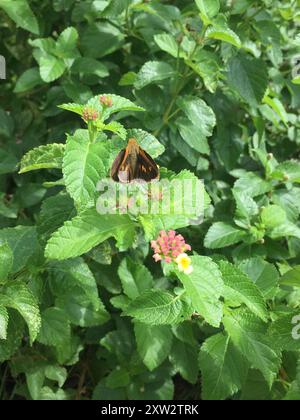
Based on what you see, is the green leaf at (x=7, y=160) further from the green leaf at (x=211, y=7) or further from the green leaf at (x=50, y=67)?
the green leaf at (x=211, y=7)

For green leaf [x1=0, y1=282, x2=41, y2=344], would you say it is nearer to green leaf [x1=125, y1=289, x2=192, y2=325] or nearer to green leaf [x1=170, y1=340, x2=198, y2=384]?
green leaf [x1=125, y1=289, x2=192, y2=325]

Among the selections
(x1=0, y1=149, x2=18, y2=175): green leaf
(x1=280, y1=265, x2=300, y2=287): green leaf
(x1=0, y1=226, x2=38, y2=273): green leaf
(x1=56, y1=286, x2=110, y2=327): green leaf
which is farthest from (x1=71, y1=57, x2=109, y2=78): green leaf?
(x1=280, y1=265, x2=300, y2=287): green leaf

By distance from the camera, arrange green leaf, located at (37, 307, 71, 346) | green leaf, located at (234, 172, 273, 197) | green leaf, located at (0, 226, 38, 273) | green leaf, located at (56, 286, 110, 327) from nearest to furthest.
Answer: green leaf, located at (0, 226, 38, 273) → green leaf, located at (37, 307, 71, 346) → green leaf, located at (56, 286, 110, 327) → green leaf, located at (234, 172, 273, 197)

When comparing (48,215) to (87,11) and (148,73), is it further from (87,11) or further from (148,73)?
(87,11)

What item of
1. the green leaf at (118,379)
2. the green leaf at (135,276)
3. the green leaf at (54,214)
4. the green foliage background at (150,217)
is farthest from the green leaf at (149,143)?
the green leaf at (118,379)

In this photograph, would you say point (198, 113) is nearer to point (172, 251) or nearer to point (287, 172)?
point (287, 172)
